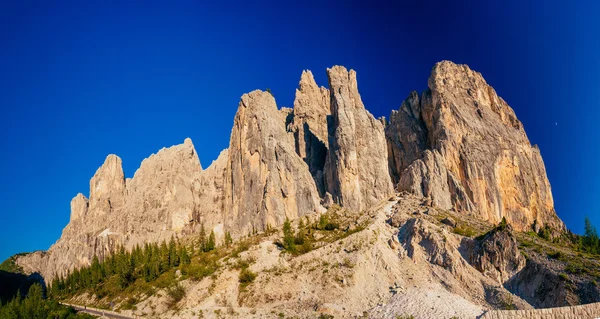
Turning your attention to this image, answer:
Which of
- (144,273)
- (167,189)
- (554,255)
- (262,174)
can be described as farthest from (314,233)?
(167,189)

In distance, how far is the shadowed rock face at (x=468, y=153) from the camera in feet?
363

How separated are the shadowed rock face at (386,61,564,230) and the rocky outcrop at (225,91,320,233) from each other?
25685mm

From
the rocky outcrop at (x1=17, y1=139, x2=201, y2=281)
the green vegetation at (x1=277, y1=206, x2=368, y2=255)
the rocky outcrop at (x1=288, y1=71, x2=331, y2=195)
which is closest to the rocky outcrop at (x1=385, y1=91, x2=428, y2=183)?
the rocky outcrop at (x1=288, y1=71, x2=331, y2=195)

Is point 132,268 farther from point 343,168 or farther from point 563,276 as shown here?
point 563,276

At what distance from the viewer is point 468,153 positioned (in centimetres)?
11669

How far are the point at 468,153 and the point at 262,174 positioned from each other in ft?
169

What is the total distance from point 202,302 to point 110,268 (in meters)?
57.1

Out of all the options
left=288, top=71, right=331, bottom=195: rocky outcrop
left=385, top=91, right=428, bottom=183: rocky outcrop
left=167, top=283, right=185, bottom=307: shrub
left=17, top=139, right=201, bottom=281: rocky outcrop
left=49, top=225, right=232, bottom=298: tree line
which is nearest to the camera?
left=167, top=283, right=185, bottom=307: shrub

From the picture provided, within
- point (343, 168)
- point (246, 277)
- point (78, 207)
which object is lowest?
point (246, 277)

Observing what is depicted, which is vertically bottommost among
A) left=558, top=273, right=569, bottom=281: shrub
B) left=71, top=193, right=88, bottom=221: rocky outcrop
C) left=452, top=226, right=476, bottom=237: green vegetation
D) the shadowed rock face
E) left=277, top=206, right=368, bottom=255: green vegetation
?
left=558, top=273, right=569, bottom=281: shrub

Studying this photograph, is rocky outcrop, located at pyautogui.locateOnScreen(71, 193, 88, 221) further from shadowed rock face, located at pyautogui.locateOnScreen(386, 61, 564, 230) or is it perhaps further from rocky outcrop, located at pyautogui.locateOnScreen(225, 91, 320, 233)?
shadowed rock face, located at pyautogui.locateOnScreen(386, 61, 564, 230)

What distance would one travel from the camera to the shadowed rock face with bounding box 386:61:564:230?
11075cm

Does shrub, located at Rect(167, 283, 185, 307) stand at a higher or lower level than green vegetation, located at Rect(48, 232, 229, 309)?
lower

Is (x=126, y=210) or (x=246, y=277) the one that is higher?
(x=126, y=210)
